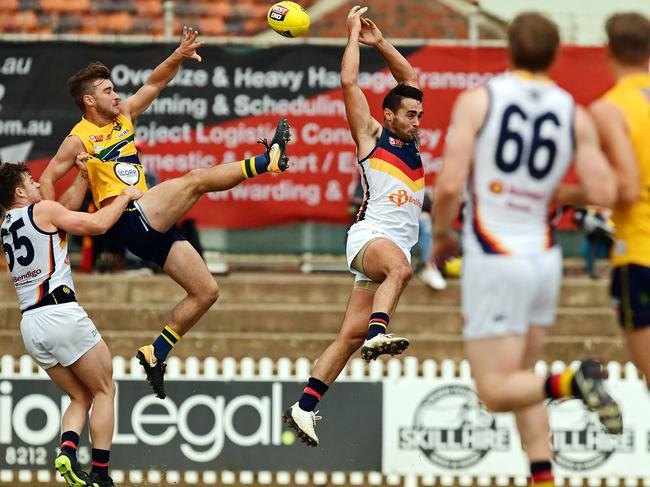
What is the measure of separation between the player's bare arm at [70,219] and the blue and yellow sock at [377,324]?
195 cm

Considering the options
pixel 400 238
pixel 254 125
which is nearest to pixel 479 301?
pixel 400 238

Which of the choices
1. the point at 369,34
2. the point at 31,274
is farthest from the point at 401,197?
the point at 31,274

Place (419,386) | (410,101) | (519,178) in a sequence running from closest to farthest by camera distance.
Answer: (519,178) < (410,101) < (419,386)

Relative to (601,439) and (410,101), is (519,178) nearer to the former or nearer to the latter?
(410,101)

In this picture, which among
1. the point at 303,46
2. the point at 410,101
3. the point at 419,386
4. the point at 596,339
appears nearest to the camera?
the point at 410,101

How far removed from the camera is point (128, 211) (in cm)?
1015

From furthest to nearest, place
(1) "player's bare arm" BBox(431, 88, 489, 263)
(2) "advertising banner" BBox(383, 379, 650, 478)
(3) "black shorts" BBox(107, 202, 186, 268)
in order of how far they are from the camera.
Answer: (2) "advertising banner" BBox(383, 379, 650, 478), (3) "black shorts" BBox(107, 202, 186, 268), (1) "player's bare arm" BBox(431, 88, 489, 263)

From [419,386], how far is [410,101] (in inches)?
161

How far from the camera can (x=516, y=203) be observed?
721 centimetres

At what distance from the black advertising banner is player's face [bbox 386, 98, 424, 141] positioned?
3.92 m

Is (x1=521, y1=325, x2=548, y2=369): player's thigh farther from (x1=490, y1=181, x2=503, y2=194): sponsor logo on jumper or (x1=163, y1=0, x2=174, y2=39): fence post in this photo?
(x1=163, y1=0, x2=174, y2=39): fence post

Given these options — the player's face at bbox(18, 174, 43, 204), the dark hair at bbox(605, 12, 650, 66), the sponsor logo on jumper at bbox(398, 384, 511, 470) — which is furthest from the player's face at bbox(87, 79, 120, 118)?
the sponsor logo on jumper at bbox(398, 384, 511, 470)

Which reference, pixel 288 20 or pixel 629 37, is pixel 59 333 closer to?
pixel 288 20

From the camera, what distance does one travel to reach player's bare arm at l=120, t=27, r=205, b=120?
10.5 metres
